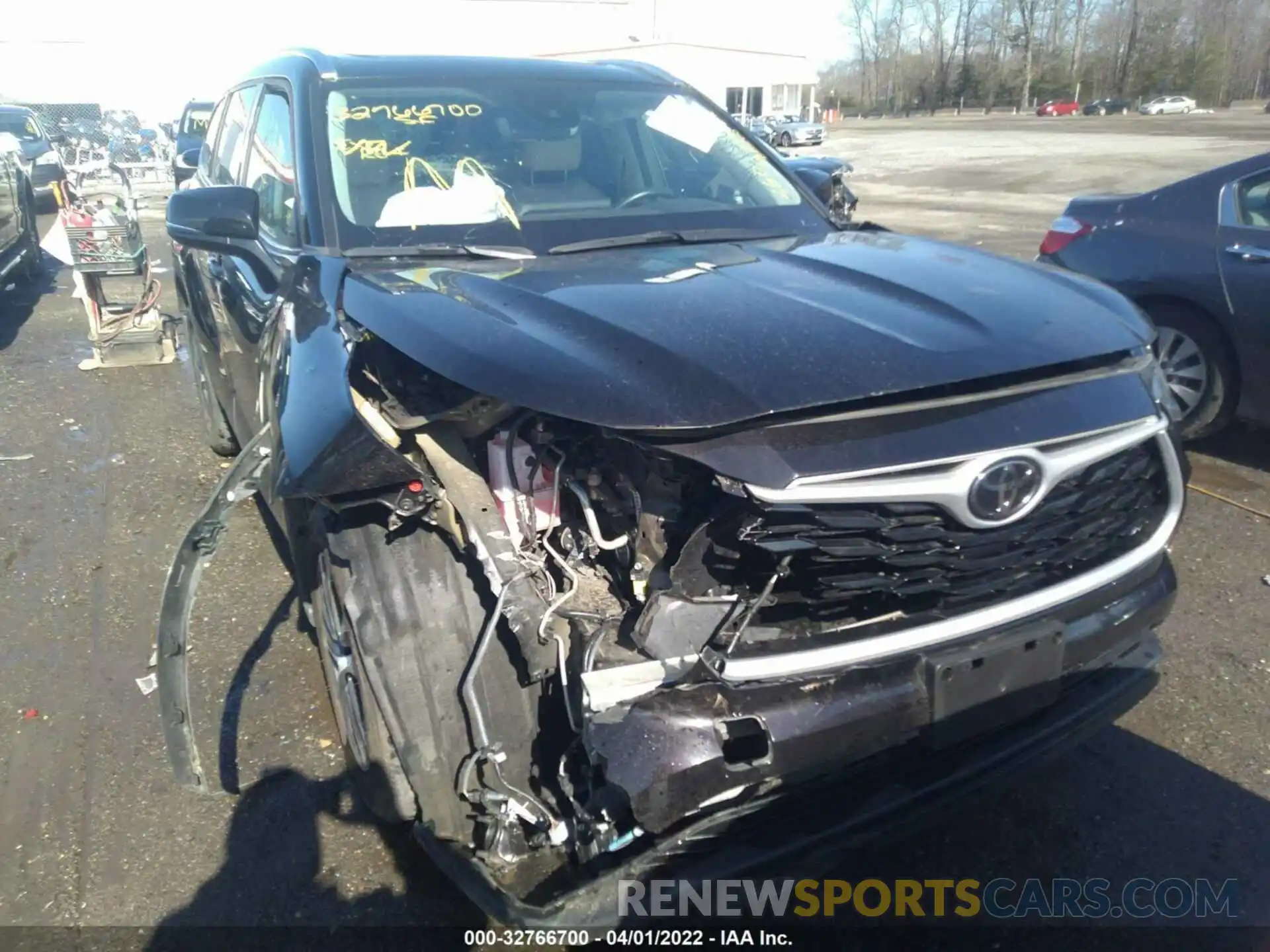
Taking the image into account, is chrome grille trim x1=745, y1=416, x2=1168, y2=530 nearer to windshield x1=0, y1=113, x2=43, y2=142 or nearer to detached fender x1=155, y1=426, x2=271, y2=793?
detached fender x1=155, y1=426, x2=271, y2=793

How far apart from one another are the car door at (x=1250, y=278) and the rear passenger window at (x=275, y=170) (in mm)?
4155

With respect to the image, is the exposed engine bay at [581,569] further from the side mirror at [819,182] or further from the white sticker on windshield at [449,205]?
the side mirror at [819,182]

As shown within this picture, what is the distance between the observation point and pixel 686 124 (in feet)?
11.8

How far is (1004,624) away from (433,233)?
1828 millimetres

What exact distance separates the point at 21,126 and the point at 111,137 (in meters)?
6.02

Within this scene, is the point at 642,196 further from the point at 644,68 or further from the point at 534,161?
the point at 644,68

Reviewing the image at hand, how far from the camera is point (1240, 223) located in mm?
4824

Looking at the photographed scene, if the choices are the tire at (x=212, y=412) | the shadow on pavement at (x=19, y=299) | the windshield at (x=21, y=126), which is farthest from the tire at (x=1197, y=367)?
the windshield at (x=21, y=126)

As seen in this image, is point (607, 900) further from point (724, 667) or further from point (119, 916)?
point (119, 916)

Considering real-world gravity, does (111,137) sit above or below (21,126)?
below

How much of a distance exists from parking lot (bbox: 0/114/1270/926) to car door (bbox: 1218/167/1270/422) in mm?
453

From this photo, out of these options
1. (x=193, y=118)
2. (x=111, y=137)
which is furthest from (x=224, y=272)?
(x=111, y=137)

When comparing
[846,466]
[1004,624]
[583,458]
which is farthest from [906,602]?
[583,458]

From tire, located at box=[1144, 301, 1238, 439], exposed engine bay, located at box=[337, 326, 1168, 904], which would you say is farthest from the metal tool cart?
tire, located at box=[1144, 301, 1238, 439]
